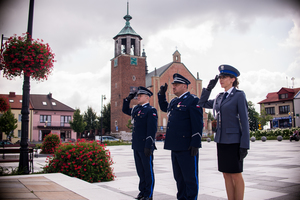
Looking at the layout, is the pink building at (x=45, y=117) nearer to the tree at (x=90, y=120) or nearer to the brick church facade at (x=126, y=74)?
the brick church facade at (x=126, y=74)

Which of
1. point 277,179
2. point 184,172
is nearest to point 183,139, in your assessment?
point 184,172

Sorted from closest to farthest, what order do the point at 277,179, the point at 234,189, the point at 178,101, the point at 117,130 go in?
the point at 234,189, the point at 178,101, the point at 277,179, the point at 117,130

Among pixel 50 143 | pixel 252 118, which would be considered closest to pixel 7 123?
pixel 50 143

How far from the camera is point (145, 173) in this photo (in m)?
5.29

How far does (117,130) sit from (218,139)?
5490 centimetres

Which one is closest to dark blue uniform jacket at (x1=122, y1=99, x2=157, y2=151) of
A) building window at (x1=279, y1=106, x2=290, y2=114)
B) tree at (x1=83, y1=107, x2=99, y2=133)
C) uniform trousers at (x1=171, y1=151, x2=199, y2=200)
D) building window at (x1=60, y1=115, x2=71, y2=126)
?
uniform trousers at (x1=171, y1=151, x2=199, y2=200)

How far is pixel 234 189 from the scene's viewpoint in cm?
371

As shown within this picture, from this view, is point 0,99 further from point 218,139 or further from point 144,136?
point 218,139

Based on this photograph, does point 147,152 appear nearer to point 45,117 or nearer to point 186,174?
point 186,174

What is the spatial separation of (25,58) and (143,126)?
4.25 m

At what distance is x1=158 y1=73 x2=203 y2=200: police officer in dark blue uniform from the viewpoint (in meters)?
4.33

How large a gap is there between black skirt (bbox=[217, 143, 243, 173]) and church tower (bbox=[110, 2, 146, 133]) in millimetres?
53301

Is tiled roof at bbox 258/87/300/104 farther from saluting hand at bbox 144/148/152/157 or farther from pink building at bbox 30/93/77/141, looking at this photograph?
saluting hand at bbox 144/148/152/157

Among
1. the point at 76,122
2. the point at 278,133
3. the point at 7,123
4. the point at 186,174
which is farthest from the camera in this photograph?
the point at 76,122
